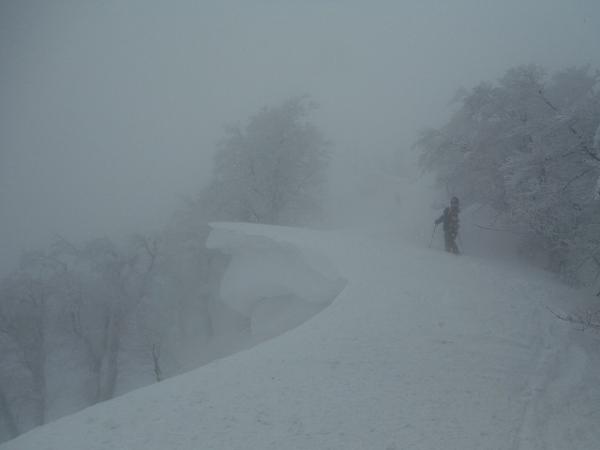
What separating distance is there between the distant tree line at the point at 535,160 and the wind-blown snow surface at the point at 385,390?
3.05 metres

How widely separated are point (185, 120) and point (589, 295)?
200m

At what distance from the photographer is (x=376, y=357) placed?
5453mm

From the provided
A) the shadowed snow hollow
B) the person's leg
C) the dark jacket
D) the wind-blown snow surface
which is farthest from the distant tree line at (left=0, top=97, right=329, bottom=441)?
the wind-blown snow surface

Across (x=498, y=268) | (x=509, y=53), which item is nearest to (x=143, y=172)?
(x=498, y=268)

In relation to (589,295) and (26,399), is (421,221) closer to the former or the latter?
(589,295)

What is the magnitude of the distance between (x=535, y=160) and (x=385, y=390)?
8040 mm

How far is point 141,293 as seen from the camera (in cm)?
2033

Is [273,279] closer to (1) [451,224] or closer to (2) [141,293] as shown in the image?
(1) [451,224]

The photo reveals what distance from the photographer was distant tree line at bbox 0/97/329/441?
1811 cm

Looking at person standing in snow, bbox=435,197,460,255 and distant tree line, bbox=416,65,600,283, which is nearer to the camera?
distant tree line, bbox=416,65,600,283

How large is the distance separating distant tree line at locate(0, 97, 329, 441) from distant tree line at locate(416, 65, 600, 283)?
9193 millimetres

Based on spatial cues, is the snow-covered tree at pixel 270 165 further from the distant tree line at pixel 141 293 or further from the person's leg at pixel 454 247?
the person's leg at pixel 454 247

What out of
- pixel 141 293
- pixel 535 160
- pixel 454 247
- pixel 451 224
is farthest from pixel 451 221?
pixel 141 293

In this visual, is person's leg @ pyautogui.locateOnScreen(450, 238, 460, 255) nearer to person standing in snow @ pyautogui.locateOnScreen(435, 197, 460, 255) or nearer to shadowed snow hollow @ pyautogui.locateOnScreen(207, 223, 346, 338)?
person standing in snow @ pyautogui.locateOnScreen(435, 197, 460, 255)
